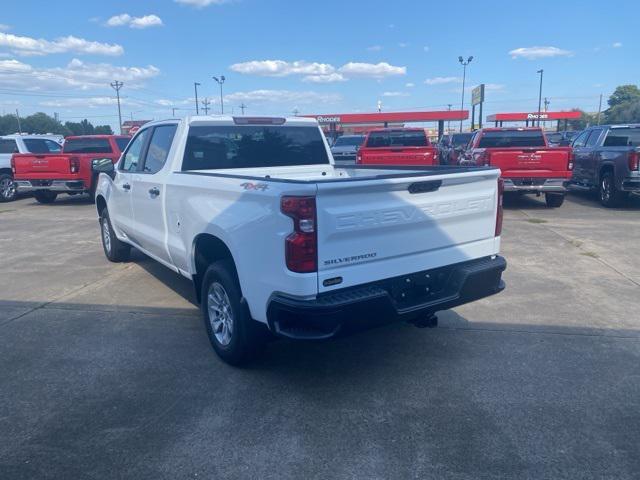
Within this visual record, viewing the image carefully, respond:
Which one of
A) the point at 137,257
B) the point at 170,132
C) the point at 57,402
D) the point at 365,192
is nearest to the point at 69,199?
the point at 137,257

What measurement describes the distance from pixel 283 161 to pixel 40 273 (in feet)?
13.4

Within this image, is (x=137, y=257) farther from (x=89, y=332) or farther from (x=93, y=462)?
(x=93, y=462)

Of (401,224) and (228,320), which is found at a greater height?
(401,224)

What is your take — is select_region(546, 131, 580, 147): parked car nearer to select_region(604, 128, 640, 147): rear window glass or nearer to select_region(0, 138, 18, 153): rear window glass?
select_region(604, 128, 640, 147): rear window glass

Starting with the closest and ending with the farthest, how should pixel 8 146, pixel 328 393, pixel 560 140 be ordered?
pixel 328 393, pixel 8 146, pixel 560 140

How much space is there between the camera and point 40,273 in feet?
24.4

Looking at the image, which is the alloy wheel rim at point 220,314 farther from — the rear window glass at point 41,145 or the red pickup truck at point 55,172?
the rear window glass at point 41,145

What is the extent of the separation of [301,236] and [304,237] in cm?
2

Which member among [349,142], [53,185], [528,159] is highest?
[349,142]

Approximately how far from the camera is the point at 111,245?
7699 mm

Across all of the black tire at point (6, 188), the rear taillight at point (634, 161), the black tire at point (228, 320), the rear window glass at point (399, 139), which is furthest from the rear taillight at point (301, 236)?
the black tire at point (6, 188)

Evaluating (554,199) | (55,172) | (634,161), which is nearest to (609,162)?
(634,161)

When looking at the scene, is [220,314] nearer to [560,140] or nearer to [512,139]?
[512,139]

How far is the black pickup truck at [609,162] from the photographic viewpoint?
11.6 meters
